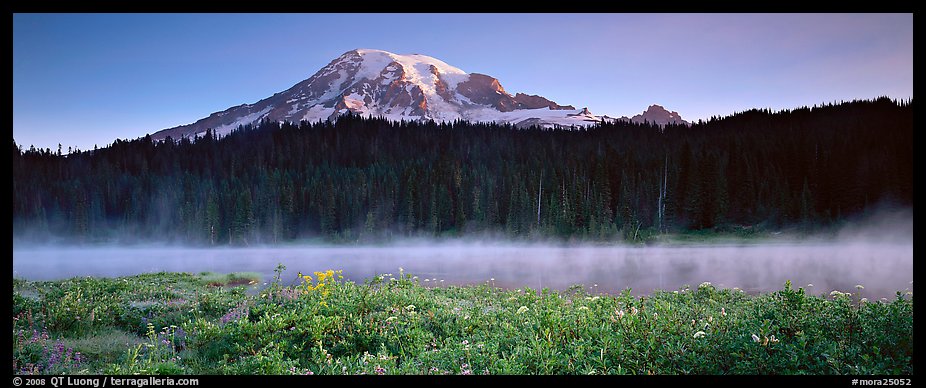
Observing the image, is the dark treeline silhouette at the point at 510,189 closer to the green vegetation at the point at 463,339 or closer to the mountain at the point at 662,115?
the mountain at the point at 662,115

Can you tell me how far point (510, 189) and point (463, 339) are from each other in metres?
54.9

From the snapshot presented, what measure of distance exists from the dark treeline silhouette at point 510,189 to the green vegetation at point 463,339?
1163 inches

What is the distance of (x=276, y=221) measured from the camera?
5794cm

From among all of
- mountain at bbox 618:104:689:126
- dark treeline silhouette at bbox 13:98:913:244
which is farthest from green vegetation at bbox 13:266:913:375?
dark treeline silhouette at bbox 13:98:913:244

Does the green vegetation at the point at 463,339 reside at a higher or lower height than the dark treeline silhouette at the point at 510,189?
lower

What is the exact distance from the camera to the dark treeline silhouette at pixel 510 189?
4353 centimetres

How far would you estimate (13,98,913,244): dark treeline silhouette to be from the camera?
43531mm

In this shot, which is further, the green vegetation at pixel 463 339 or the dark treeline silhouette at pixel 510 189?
the dark treeline silhouette at pixel 510 189

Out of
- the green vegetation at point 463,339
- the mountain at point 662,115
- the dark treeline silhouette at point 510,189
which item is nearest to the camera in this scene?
the green vegetation at point 463,339

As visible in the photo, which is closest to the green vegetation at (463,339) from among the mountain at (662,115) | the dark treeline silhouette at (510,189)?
the mountain at (662,115)

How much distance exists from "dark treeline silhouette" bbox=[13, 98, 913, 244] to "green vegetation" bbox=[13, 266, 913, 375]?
29.5 m

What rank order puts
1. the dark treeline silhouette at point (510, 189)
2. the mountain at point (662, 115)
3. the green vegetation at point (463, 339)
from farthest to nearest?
the dark treeline silhouette at point (510, 189) < the mountain at point (662, 115) < the green vegetation at point (463, 339)
